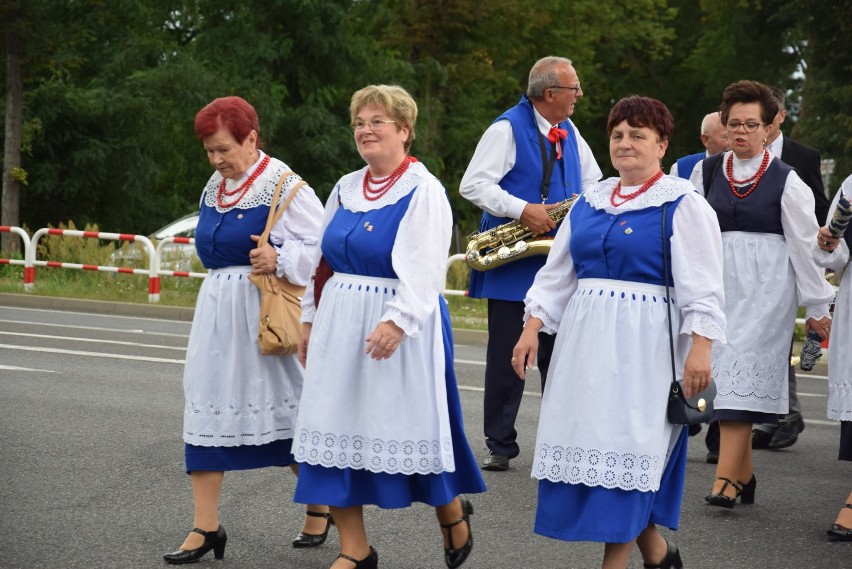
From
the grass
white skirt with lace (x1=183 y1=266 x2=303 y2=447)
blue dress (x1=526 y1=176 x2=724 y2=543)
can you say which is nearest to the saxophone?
white skirt with lace (x1=183 y1=266 x2=303 y2=447)

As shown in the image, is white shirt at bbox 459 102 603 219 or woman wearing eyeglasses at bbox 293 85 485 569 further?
white shirt at bbox 459 102 603 219

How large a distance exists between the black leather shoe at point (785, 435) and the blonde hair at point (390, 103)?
466 cm

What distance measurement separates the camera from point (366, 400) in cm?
542

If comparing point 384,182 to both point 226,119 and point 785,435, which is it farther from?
point 785,435

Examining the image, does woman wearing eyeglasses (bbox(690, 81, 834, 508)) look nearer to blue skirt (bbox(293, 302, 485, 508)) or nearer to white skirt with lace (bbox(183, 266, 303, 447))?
blue skirt (bbox(293, 302, 485, 508))

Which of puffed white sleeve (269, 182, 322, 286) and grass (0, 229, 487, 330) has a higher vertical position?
puffed white sleeve (269, 182, 322, 286)

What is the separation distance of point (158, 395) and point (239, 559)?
4.89m

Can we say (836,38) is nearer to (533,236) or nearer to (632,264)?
(533,236)

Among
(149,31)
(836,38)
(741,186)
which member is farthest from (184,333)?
(836,38)

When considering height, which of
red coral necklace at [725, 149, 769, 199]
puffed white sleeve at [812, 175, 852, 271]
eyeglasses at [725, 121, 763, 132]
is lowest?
puffed white sleeve at [812, 175, 852, 271]

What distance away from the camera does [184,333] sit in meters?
15.5

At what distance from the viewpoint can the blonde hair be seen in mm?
5539

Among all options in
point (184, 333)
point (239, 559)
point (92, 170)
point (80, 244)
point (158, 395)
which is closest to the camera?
point (239, 559)

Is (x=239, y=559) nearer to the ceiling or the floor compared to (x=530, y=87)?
nearer to the floor
